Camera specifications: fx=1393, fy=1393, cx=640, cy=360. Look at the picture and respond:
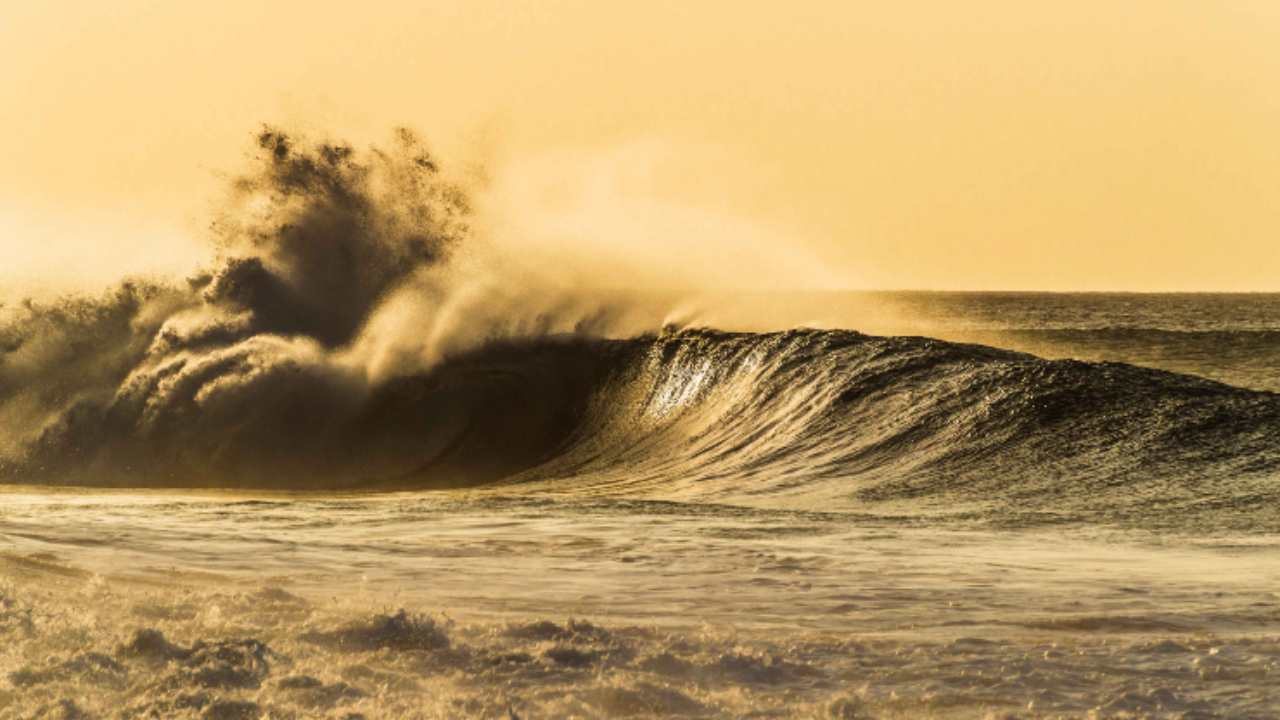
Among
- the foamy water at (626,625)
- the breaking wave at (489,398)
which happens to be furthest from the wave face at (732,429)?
the foamy water at (626,625)

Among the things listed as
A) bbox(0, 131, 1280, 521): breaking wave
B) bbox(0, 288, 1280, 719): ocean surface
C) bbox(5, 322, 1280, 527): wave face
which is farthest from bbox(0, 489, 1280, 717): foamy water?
bbox(0, 131, 1280, 521): breaking wave

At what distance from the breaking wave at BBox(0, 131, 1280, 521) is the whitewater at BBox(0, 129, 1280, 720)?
0.07 metres

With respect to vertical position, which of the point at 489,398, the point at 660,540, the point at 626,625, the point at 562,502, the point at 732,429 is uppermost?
the point at 489,398

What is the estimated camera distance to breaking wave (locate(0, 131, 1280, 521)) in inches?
583

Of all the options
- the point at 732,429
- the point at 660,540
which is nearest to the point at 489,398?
the point at 732,429

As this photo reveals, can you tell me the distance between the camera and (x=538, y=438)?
72.7 ft

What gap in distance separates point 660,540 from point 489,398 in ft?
44.0

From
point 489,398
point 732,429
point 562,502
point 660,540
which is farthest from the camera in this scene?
point 489,398

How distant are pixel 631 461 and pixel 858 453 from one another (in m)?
4.12

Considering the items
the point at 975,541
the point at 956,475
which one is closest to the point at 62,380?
the point at 956,475

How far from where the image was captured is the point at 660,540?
9984mm

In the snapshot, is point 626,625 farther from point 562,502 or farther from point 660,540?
point 562,502

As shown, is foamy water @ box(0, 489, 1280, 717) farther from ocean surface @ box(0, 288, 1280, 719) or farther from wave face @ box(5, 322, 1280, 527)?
wave face @ box(5, 322, 1280, 527)

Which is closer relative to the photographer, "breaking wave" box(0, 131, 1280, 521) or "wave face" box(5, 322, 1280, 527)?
"wave face" box(5, 322, 1280, 527)
